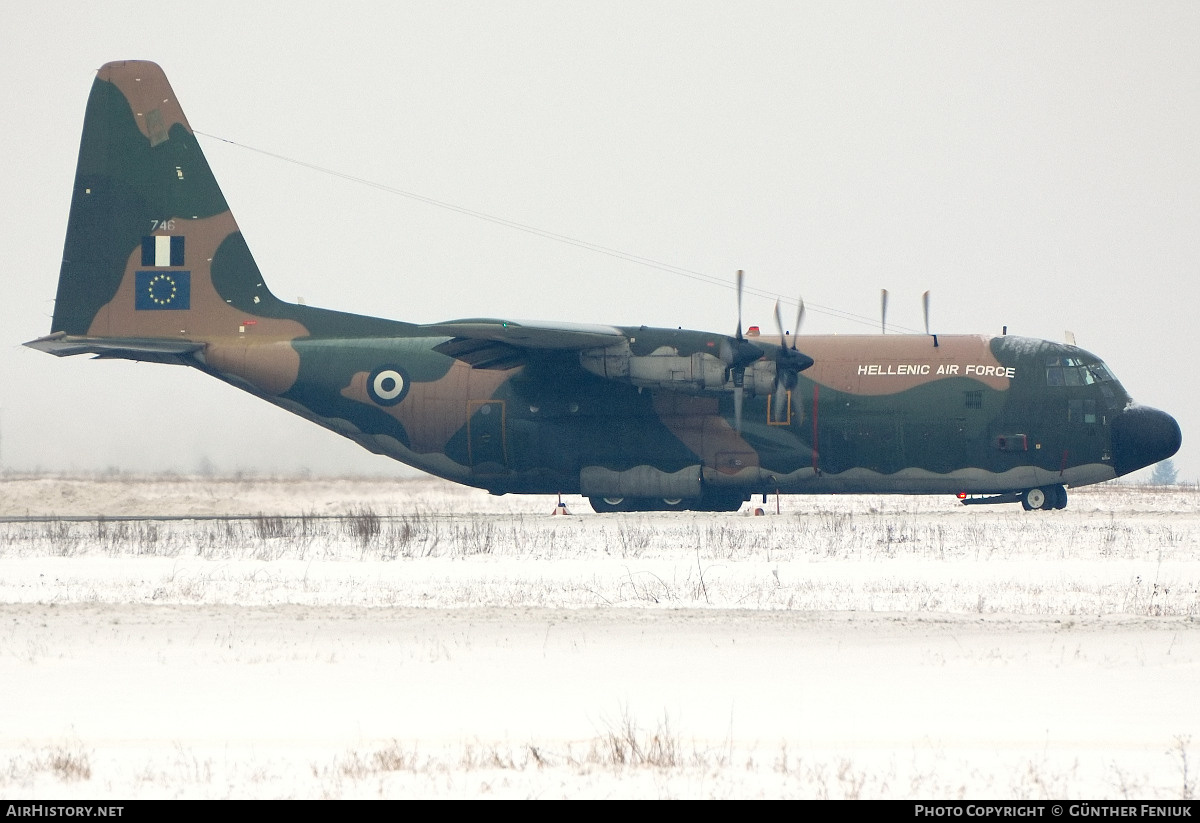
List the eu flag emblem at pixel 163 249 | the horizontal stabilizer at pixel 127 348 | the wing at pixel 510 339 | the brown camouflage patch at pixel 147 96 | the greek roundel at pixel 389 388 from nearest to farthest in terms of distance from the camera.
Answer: the wing at pixel 510 339, the greek roundel at pixel 389 388, the horizontal stabilizer at pixel 127 348, the eu flag emblem at pixel 163 249, the brown camouflage patch at pixel 147 96

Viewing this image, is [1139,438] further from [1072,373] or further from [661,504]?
[661,504]

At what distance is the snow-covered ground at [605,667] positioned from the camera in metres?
8.03

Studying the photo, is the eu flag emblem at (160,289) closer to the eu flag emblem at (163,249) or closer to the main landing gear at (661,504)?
the eu flag emblem at (163,249)

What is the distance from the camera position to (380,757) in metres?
8.28

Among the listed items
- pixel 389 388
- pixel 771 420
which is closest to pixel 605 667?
pixel 771 420

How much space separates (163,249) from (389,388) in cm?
811

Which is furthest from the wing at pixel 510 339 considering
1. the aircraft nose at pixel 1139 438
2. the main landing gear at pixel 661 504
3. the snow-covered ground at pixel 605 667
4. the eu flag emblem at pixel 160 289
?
the aircraft nose at pixel 1139 438

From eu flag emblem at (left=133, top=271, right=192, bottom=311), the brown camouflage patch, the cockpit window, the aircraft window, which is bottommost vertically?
the aircraft window

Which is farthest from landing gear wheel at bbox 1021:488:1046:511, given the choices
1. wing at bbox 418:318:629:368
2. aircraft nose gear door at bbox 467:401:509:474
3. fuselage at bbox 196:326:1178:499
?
aircraft nose gear door at bbox 467:401:509:474

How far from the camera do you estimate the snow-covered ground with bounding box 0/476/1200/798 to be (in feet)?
26.3

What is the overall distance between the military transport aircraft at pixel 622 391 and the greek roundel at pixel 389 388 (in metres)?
0.04

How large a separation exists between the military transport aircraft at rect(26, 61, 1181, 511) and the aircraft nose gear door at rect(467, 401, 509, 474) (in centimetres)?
5

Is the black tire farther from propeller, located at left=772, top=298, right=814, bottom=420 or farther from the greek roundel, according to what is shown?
the greek roundel

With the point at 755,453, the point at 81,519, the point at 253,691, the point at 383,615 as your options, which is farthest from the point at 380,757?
the point at 81,519
